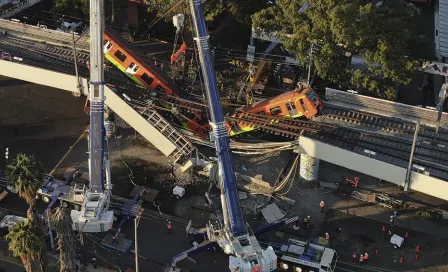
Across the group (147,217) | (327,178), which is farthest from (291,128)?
(147,217)

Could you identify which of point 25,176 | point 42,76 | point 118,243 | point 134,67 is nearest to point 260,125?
point 134,67

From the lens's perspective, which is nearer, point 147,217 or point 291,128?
point 147,217

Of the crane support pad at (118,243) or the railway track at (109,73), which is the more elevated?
the railway track at (109,73)

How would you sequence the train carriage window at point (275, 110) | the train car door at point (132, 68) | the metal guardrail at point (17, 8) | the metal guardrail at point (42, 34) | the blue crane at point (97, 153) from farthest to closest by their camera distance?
the metal guardrail at point (17, 8), the metal guardrail at point (42, 34), the train car door at point (132, 68), the train carriage window at point (275, 110), the blue crane at point (97, 153)

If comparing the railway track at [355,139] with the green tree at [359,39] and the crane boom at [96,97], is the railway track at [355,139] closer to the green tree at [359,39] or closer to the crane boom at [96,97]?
the green tree at [359,39]

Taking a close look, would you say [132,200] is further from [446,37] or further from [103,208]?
[446,37]

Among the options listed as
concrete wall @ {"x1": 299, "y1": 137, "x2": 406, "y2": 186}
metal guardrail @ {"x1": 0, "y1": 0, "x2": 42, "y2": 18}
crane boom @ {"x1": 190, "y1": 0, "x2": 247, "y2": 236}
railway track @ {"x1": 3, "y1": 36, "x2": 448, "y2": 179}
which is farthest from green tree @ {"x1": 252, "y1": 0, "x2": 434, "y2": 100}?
metal guardrail @ {"x1": 0, "y1": 0, "x2": 42, "y2": 18}

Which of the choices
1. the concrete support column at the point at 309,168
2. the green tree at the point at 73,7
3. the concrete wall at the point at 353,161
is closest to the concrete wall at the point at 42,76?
the green tree at the point at 73,7
